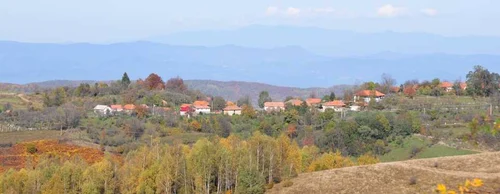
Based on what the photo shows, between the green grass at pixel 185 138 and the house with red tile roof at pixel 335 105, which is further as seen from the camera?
the house with red tile roof at pixel 335 105

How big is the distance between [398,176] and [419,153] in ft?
73.7

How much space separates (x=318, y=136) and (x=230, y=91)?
120m

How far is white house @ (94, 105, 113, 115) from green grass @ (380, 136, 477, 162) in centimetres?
3108

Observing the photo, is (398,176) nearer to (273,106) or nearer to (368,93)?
(273,106)

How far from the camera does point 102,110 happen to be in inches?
2697

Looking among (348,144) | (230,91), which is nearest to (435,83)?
(348,144)

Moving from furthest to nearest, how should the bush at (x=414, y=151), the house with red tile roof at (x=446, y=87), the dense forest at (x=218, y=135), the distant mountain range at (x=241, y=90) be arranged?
the distant mountain range at (x=241, y=90), the house with red tile roof at (x=446, y=87), the bush at (x=414, y=151), the dense forest at (x=218, y=135)

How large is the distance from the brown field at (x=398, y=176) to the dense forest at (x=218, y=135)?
163cm

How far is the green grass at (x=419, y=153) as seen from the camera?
4709 cm

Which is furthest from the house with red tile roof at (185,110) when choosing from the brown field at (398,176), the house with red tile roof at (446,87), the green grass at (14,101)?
the brown field at (398,176)

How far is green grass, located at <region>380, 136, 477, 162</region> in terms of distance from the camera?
47.1m

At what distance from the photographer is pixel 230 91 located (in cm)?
17262

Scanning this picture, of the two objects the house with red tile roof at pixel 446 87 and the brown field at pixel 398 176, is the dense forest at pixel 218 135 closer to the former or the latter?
the house with red tile roof at pixel 446 87

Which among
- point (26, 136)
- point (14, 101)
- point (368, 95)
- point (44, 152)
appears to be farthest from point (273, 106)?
point (44, 152)
